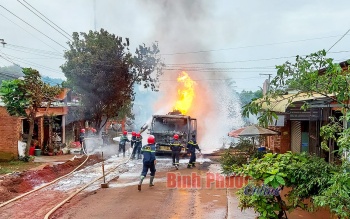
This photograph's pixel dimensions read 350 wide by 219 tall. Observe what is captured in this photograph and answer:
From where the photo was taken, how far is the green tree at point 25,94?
647 inches

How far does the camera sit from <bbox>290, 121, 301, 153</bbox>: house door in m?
14.3

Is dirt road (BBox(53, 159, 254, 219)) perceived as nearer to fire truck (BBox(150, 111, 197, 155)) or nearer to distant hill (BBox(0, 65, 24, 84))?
fire truck (BBox(150, 111, 197, 155))

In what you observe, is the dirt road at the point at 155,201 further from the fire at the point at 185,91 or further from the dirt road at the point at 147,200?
the fire at the point at 185,91

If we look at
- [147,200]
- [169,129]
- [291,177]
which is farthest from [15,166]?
[291,177]

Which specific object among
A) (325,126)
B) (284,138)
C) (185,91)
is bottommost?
(284,138)

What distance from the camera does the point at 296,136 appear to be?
14938 millimetres

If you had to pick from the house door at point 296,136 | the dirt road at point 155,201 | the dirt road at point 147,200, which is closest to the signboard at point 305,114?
the house door at point 296,136

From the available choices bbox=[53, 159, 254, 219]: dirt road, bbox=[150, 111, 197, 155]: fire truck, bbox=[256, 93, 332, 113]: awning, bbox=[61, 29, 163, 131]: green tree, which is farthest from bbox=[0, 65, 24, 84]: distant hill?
bbox=[256, 93, 332, 113]: awning

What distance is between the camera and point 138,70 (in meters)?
27.0

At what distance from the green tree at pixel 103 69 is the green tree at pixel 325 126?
2064 cm

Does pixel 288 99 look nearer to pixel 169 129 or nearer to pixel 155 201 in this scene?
pixel 155 201

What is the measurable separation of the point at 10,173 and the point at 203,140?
66.5 feet

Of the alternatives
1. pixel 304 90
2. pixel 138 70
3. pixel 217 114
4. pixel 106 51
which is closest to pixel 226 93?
pixel 217 114

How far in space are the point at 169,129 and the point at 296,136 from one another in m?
7.68
